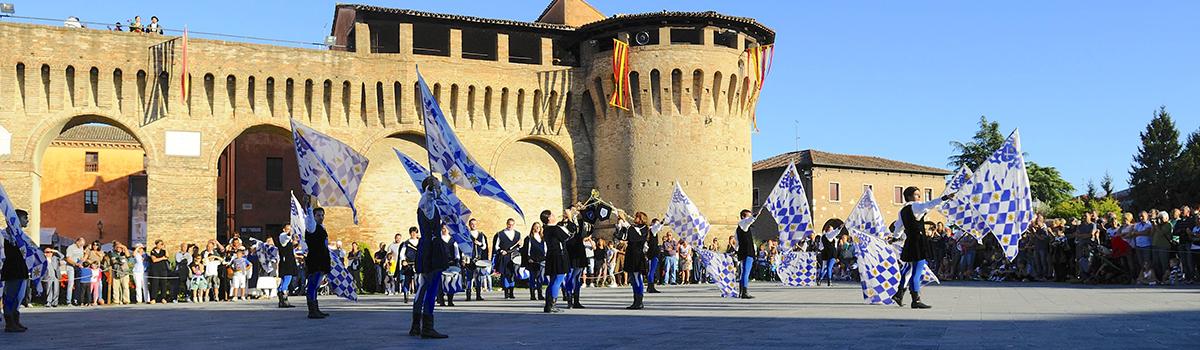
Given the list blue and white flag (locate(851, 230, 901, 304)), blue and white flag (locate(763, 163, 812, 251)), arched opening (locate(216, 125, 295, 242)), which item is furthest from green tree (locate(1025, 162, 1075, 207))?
blue and white flag (locate(851, 230, 901, 304))

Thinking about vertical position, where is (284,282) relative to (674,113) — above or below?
below

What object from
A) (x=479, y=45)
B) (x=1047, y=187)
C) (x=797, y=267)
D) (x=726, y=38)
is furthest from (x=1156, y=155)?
(x=797, y=267)

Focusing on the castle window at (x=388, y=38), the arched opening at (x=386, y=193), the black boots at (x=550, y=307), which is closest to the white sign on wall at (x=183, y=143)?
the arched opening at (x=386, y=193)

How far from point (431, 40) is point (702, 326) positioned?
34457mm

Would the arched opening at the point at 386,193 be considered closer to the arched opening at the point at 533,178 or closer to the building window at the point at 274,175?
the arched opening at the point at 533,178

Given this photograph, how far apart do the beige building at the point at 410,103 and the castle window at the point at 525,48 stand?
0.09m

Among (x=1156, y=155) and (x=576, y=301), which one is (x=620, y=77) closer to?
(x=576, y=301)

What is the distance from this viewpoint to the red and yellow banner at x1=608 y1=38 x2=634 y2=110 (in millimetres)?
40438

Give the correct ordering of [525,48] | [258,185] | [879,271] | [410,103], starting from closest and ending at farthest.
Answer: [879,271] < [410,103] < [525,48] < [258,185]

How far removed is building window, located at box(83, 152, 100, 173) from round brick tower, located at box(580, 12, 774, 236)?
31580 mm

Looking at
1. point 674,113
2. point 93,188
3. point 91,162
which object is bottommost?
point 93,188

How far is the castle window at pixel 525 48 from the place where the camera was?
44219mm

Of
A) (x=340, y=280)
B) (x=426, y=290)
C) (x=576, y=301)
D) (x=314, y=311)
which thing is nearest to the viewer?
(x=426, y=290)

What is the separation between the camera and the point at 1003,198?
1435 centimetres
